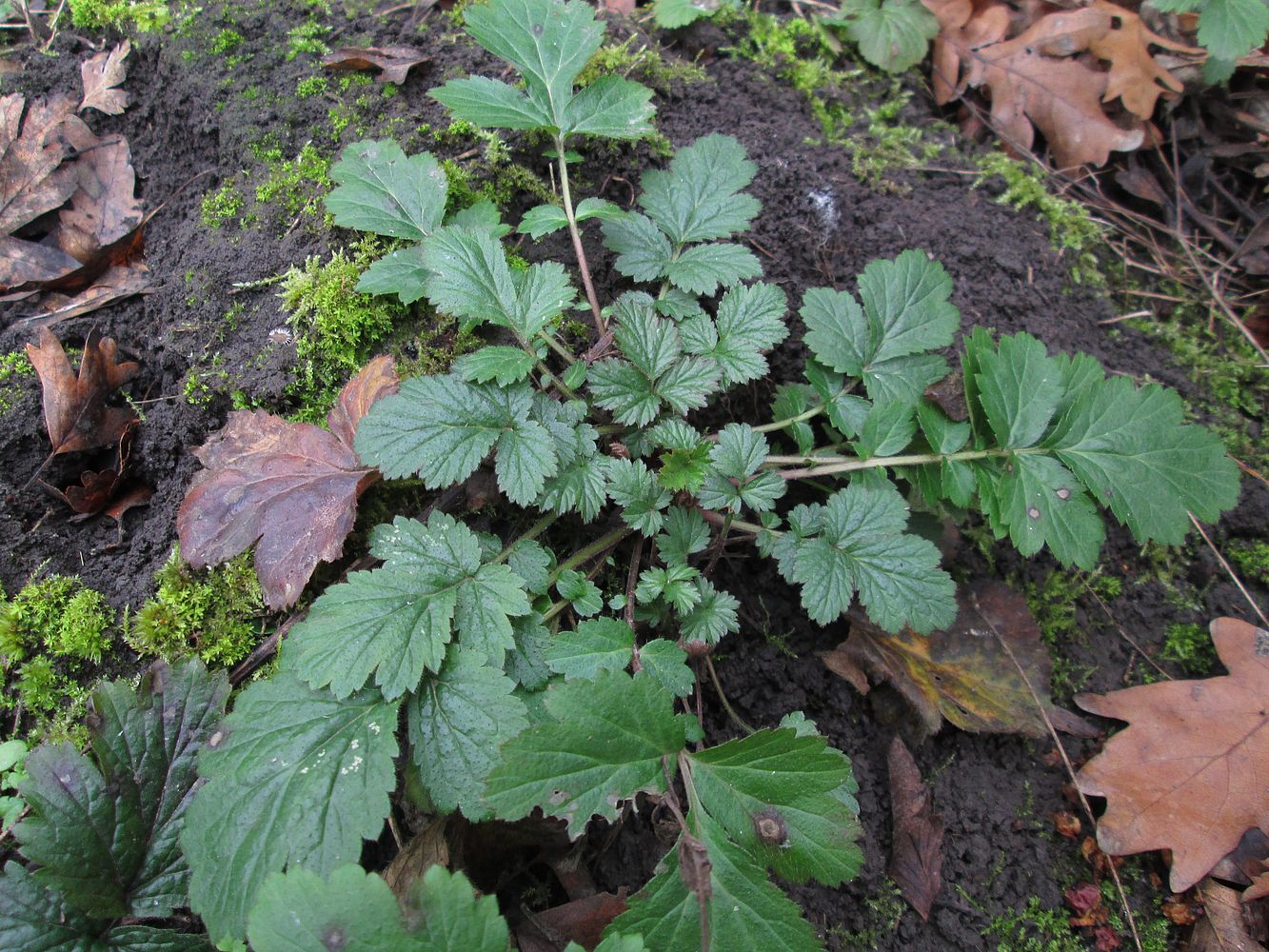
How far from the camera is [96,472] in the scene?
2348 mm

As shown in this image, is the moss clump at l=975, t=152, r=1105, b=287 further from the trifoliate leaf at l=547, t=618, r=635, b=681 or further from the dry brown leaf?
the dry brown leaf

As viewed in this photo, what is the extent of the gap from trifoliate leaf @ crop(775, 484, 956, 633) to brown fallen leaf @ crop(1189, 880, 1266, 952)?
1.08 meters

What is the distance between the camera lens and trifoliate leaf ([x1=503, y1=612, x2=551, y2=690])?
75.4 inches

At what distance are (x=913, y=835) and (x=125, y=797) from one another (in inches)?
80.7

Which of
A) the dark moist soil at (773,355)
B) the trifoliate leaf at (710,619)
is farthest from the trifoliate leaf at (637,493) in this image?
the dark moist soil at (773,355)

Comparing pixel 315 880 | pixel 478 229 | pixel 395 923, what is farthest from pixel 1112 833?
pixel 478 229

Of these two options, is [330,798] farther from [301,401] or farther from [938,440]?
[938,440]

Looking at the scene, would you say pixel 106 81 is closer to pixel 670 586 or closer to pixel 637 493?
pixel 637 493

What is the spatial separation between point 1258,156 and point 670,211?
2.92 metres

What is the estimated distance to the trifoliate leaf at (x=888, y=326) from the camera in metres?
2.38

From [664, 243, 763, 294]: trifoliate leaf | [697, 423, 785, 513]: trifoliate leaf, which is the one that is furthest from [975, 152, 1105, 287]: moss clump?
[697, 423, 785, 513]: trifoliate leaf

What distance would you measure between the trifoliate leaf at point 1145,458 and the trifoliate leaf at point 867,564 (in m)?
0.58

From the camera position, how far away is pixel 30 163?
2.72m

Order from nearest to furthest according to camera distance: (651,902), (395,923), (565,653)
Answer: (395,923)
(651,902)
(565,653)
